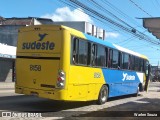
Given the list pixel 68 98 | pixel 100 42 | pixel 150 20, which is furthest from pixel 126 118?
pixel 150 20

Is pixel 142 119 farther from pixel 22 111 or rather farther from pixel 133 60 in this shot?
pixel 133 60

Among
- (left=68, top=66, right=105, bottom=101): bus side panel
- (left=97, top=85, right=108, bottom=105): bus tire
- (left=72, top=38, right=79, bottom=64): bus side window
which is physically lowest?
(left=97, top=85, right=108, bottom=105): bus tire

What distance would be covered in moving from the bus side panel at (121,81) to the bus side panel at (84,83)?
114cm

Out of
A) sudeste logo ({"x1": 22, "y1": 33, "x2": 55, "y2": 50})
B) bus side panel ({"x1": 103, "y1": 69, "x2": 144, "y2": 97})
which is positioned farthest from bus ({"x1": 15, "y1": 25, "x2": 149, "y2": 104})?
bus side panel ({"x1": 103, "y1": 69, "x2": 144, "y2": 97})

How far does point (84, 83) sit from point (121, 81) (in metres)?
5.75

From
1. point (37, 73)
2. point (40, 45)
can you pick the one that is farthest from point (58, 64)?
point (40, 45)

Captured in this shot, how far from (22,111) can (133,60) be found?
11273 mm

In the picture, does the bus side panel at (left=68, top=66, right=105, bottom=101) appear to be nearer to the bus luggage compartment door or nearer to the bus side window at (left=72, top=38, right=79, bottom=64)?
the bus side window at (left=72, top=38, right=79, bottom=64)

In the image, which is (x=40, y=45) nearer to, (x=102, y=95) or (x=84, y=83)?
(x=84, y=83)

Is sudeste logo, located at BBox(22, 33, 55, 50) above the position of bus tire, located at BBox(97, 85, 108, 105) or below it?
above

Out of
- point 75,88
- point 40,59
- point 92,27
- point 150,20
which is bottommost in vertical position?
point 75,88

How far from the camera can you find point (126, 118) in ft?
43.7

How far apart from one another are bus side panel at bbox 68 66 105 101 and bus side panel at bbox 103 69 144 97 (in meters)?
1.14

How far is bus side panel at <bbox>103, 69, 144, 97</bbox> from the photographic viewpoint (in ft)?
62.2
